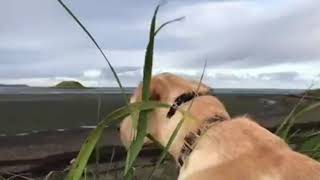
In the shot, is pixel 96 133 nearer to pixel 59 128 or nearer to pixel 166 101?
pixel 166 101

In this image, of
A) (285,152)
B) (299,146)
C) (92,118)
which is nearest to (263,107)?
(92,118)

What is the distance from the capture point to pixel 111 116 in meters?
3.59

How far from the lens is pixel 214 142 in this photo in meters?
4.20

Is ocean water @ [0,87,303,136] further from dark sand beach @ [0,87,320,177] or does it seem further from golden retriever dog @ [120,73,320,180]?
golden retriever dog @ [120,73,320,180]

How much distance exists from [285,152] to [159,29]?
1.00 m

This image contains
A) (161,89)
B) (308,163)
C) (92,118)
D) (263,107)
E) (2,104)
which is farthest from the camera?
(263,107)

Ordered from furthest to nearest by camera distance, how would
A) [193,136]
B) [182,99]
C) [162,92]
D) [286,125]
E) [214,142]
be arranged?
1. [286,125]
2. [162,92]
3. [182,99]
4. [193,136]
5. [214,142]

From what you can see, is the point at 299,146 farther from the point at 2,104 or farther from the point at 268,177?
the point at 2,104

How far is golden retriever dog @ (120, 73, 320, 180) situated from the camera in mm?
3822

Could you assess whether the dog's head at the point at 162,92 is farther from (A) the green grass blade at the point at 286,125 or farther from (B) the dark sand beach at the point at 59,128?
(A) the green grass blade at the point at 286,125

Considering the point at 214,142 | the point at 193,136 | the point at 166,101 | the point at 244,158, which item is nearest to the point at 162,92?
the point at 166,101

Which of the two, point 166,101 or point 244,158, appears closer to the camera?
point 244,158

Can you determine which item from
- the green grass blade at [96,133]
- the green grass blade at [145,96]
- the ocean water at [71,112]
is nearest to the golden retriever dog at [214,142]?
the green grass blade at [145,96]

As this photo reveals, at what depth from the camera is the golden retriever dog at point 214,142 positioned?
3.82 metres
